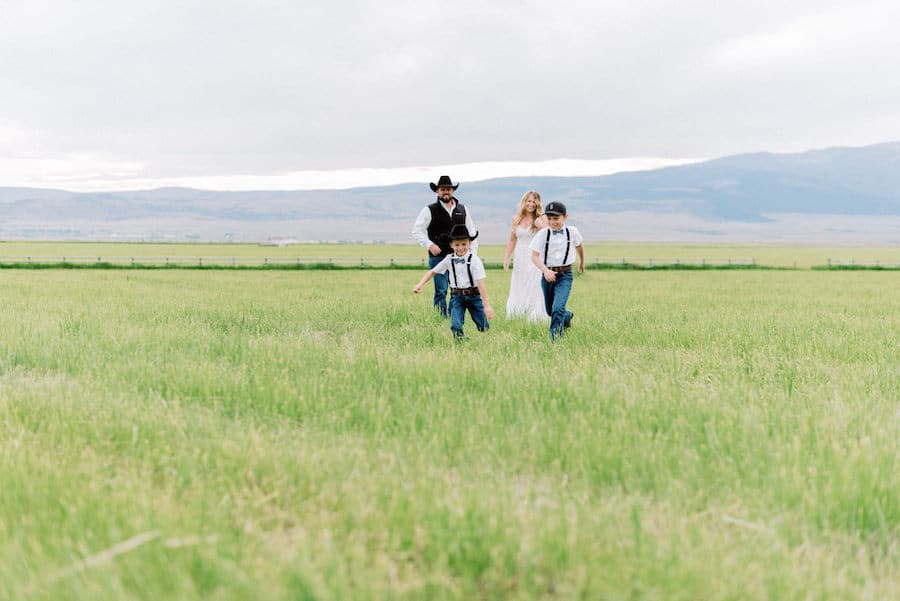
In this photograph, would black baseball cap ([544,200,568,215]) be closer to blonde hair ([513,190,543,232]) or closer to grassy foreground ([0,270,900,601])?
blonde hair ([513,190,543,232])

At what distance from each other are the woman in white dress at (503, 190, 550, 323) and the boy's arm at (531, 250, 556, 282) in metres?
1.54

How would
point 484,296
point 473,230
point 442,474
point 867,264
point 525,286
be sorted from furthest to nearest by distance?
1. point 867,264
2. point 525,286
3. point 473,230
4. point 484,296
5. point 442,474

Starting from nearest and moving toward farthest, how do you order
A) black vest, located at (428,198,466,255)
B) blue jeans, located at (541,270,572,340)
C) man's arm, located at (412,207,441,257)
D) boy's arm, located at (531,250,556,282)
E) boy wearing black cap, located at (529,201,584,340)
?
blue jeans, located at (541,270,572,340) < boy's arm, located at (531,250,556,282) < boy wearing black cap, located at (529,201,584,340) < man's arm, located at (412,207,441,257) < black vest, located at (428,198,466,255)

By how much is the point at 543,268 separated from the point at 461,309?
1431mm

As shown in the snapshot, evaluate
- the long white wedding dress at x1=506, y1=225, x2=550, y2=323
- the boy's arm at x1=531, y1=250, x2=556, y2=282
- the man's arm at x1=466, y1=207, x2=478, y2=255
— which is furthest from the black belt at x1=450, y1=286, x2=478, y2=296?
the long white wedding dress at x1=506, y1=225, x2=550, y2=323

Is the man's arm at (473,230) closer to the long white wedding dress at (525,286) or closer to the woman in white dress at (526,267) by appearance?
the woman in white dress at (526,267)

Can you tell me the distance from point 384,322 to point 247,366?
191 inches

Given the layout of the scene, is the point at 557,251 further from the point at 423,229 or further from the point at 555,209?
the point at 423,229

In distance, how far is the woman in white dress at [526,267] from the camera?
1166 centimetres

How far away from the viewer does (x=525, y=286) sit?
12.2m

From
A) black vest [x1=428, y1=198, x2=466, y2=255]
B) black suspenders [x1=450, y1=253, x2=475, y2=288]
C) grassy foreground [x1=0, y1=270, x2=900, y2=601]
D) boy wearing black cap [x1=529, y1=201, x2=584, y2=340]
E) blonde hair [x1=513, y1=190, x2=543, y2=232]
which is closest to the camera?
grassy foreground [x1=0, y1=270, x2=900, y2=601]

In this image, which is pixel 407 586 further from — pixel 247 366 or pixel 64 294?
pixel 64 294

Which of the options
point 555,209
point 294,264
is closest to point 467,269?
point 555,209

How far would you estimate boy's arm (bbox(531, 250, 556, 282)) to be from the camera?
9492 millimetres
